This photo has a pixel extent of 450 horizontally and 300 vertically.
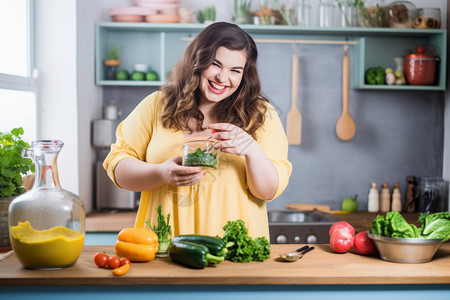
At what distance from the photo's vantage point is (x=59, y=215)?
4.92ft

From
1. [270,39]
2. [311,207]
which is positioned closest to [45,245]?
[311,207]

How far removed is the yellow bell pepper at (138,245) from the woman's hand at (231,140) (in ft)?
1.15

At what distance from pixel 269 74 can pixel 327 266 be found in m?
2.38

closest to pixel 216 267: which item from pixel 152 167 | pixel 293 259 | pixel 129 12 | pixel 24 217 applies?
pixel 293 259

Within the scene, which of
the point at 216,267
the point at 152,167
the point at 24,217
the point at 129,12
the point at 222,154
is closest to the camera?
the point at 24,217

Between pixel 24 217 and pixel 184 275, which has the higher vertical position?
pixel 24 217

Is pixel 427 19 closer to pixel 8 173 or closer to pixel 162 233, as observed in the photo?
pixel 162 233

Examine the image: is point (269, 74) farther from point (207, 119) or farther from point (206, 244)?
point (206, 244)

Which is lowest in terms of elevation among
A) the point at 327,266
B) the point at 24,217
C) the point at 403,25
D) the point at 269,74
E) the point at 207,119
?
the point at 327,266

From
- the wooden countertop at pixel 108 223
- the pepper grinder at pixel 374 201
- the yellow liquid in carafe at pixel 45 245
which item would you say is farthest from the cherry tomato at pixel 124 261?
the pepper grinder at pixel 374 201

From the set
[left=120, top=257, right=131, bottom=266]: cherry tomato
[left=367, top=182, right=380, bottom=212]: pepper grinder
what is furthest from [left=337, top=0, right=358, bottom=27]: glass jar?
[left=120, top=257, right=131, bottom=266]: cherry tomato

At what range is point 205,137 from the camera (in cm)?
195

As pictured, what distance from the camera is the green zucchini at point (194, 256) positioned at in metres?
1.55

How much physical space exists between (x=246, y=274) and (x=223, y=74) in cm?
69
